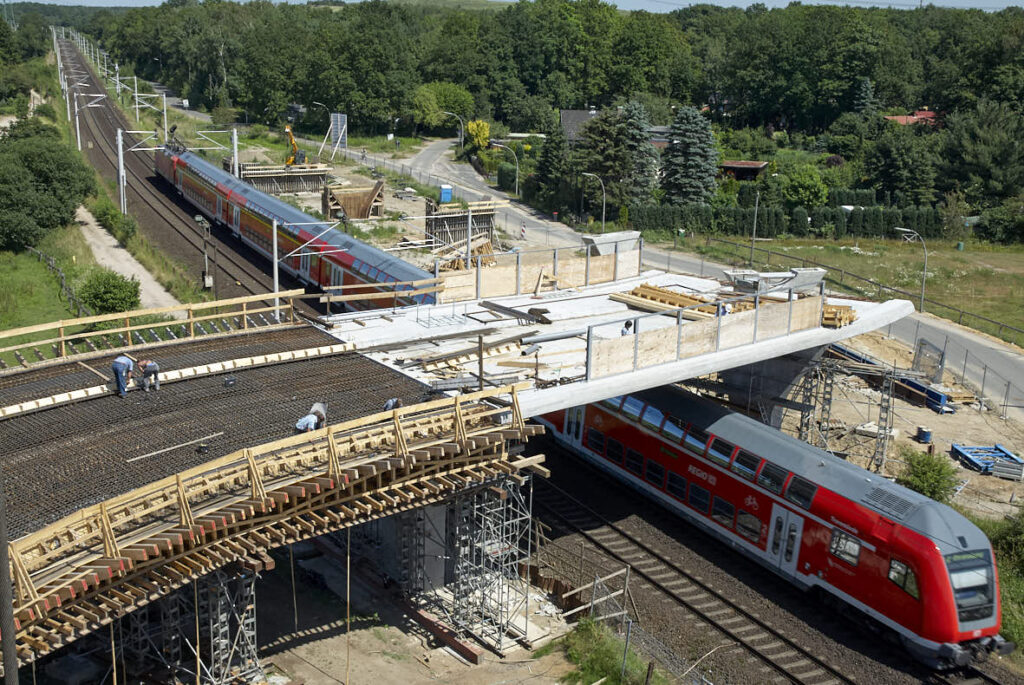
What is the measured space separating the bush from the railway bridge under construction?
64.0ft

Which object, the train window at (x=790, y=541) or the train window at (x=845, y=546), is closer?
the train window at (x=845, y=546)

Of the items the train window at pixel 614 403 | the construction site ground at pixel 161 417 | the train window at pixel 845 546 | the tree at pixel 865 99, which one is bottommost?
the train window at pixel 845 546

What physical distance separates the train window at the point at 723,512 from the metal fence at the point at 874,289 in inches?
1263

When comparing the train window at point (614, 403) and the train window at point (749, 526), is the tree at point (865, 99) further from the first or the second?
the train window at point (749, 526)

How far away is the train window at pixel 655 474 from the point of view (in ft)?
94.2

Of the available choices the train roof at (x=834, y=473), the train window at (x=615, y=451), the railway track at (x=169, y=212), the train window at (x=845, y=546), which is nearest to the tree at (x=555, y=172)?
the railway track at (x=169, y=212)

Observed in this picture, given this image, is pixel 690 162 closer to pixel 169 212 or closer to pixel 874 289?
pixel 874 289

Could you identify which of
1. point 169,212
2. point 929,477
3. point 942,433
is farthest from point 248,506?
point 169,212

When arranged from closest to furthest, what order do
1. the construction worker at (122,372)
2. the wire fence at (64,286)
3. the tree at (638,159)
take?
the construction worker at (122,372)
the wire fence at (64,286)
the tree at (638,159)

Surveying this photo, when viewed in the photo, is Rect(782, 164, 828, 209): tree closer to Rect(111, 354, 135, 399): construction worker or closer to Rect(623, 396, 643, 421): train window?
Rect(623, 396, 643, 421): train window

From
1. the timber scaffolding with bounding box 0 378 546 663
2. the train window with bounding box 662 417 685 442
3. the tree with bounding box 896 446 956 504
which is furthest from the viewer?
the tree with bounding box 896 446 956 504

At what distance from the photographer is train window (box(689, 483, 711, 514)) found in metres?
27.1

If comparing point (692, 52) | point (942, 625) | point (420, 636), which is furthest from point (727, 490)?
point (692, 52)

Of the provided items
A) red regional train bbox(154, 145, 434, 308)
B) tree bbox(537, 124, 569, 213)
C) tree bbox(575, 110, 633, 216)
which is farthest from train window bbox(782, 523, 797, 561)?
tree bbox(537, 124, 569, 213)
